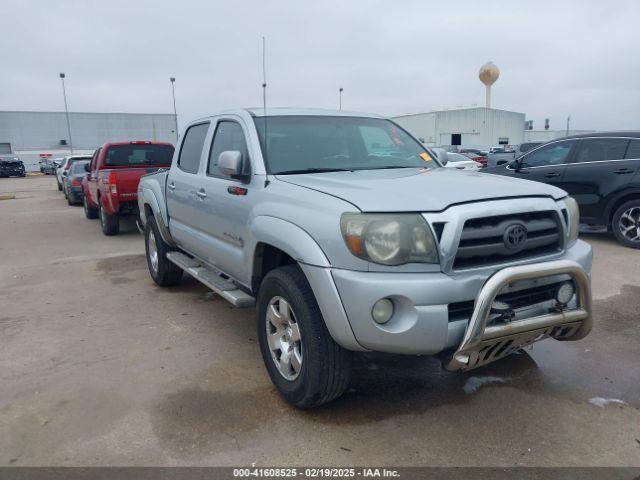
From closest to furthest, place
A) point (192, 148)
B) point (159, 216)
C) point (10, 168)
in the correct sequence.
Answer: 1. point (192, 148)
2. point (159, 216)
3. point (10, 168)

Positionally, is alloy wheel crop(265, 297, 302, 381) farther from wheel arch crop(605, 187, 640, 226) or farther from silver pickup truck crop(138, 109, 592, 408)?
wheel arch crop(605, 187, 640, 226)

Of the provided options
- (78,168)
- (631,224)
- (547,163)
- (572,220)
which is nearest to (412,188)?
(572,220)

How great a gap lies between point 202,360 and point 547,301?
2.50 metres

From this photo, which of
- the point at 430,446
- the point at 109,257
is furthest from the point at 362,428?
the point at 109,257

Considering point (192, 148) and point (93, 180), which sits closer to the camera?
point (192, 148)

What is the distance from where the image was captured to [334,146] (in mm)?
4074

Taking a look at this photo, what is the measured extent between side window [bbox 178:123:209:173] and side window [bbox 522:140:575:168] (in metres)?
6.10

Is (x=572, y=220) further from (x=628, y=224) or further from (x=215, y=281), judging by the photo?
(x=628, y=224)

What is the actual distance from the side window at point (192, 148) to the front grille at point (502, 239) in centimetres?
286

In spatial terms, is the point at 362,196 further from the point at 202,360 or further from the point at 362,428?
the point at 202,360

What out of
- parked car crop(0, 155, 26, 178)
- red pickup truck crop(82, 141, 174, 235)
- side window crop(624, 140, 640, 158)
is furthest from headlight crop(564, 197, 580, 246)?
parked car crop(0, 155, 26, 178)

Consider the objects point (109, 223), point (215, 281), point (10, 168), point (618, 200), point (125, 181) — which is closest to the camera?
point (215, 281)

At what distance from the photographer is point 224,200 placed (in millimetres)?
4016

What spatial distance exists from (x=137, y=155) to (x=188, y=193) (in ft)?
19.6
